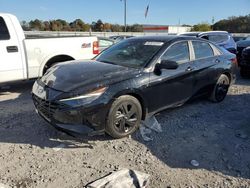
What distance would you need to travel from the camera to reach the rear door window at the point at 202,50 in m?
5.37

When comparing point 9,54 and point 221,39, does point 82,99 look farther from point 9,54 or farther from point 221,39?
point 221,39

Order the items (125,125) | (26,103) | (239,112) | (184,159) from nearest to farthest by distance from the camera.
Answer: (184,159) → (125,125) → (239,112) → (26,103)

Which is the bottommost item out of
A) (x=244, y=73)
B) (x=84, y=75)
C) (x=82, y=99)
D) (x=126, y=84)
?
(x=244, y=73)

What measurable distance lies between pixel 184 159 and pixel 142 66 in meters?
1.59

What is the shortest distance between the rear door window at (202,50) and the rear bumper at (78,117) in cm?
249

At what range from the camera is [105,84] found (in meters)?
3.87

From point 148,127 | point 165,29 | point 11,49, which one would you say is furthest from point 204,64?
point 165,29

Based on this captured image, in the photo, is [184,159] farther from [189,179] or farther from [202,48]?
[202,48]

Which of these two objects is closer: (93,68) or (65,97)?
(65,97)

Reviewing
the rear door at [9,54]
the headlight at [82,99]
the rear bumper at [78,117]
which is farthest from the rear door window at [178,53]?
the rear door at [9,54]

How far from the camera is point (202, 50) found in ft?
18.3

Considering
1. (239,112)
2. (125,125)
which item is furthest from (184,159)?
(239,112)

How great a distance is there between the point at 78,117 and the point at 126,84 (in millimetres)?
863

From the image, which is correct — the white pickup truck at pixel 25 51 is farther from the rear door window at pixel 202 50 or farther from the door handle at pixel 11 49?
the rear door window at pixel 202 50
